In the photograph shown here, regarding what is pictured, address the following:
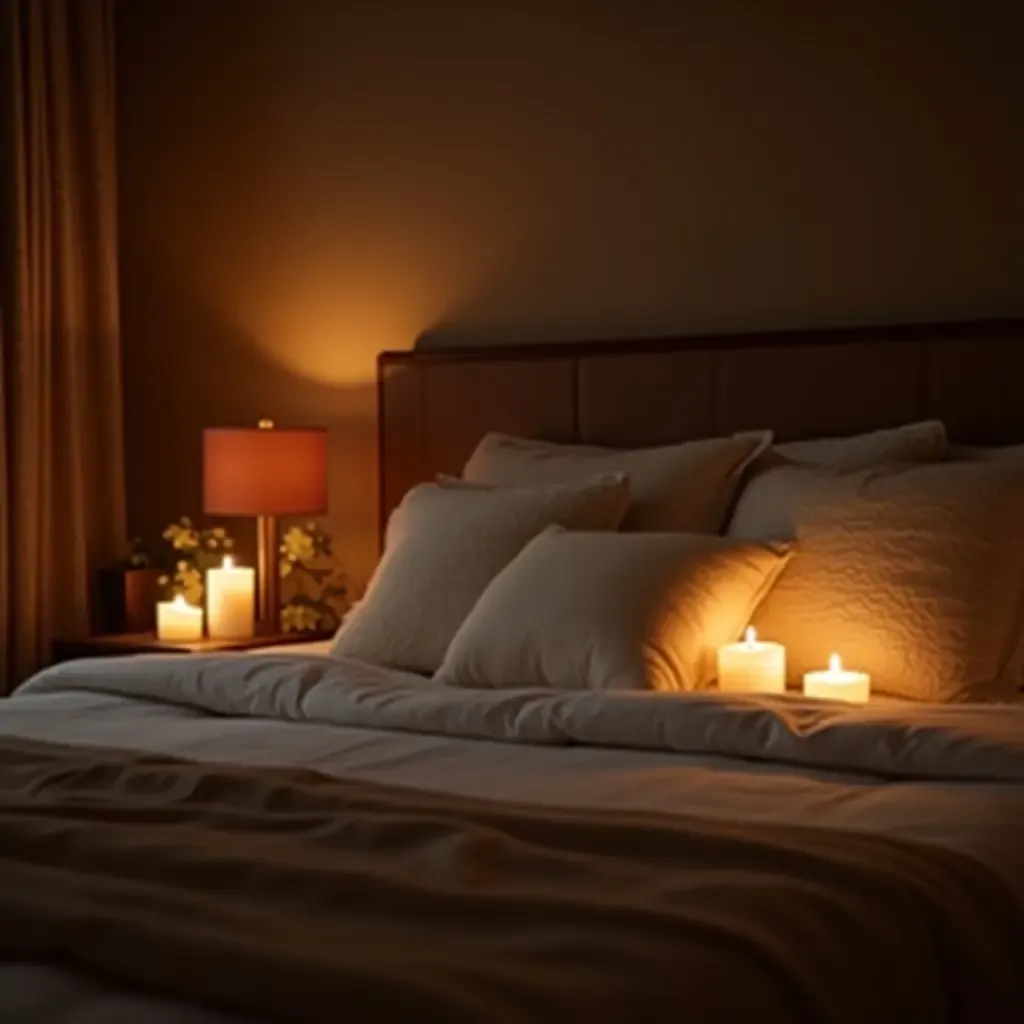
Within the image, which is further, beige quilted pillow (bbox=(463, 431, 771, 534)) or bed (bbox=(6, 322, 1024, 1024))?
beige quilted pillow (bbox=(463, 431, 771, 534))

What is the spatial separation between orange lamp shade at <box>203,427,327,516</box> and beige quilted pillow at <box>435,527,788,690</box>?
103 cm

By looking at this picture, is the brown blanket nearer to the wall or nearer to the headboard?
the headboard

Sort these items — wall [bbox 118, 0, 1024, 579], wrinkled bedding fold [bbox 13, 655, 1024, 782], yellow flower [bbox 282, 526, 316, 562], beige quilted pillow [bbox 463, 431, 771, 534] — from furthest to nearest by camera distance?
1. yellow flower [bbox 282, 526, 316, 562]
2. wall [bbox 118, 0, 1024, 579]
3. beige quilted pillow [bbox 463, 431, 771, 534]
4. wrinkled bedding fold [bbox 13, 655, 1024, 782]

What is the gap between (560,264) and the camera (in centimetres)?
354

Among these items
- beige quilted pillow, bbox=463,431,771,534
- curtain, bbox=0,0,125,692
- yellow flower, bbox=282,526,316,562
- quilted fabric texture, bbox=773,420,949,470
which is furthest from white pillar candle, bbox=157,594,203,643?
quilted fabric texture, bbox=773,420,949,470

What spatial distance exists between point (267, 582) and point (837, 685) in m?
1.70

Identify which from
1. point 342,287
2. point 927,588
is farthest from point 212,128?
point 927,588

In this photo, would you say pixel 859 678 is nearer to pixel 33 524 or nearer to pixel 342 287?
pixel 342 287

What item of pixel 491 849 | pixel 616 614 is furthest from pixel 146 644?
pixel 491 849

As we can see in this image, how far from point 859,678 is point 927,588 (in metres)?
0.18

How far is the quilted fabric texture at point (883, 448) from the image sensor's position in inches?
110

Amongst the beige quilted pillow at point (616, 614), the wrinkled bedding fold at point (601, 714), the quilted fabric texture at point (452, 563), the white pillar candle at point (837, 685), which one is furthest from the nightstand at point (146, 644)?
the white pillar candle at point (837, 685)

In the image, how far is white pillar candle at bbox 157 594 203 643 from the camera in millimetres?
3617

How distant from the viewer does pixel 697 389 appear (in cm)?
321
